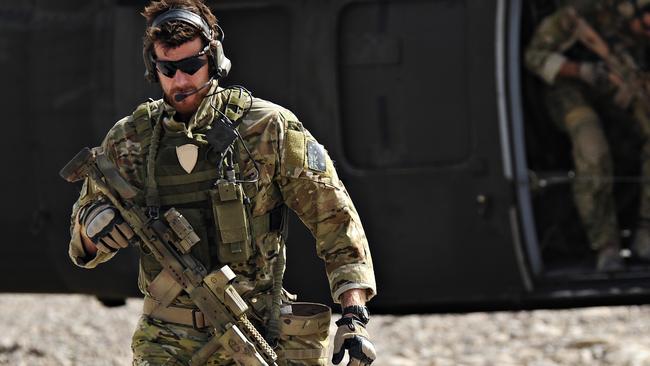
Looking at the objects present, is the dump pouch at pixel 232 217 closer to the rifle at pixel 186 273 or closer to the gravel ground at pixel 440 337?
the rifle at pixel 186 273

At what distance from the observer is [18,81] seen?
6750mm

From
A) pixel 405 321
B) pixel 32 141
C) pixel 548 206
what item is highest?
pixel 32 141

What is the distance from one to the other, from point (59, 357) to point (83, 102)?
2.32 meters

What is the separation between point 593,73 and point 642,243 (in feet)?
2.51

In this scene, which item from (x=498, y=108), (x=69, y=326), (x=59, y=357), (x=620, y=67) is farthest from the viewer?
(x=69, y=326)

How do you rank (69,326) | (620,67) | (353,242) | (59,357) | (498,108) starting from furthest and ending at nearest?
(69,326) → (59,357) → (620,67) → (498,108) → (353,242)

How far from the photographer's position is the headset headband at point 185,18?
14.5 ft

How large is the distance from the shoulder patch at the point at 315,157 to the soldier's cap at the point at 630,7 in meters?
2.77

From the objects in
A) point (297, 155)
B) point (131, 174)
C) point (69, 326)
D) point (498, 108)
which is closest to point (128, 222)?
point (131, 174)

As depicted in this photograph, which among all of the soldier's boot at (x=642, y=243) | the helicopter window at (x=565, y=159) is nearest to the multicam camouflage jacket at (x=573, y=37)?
the helicopter window at (x=565, y=159)

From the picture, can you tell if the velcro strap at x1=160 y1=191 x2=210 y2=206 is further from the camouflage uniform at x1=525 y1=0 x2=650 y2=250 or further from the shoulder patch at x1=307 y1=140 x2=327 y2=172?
the camouflage uniform at x1=525 y1=0 x2=650 y2=250

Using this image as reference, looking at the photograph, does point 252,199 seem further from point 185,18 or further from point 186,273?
point 185,18

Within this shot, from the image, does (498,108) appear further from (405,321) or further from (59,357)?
(405,321)

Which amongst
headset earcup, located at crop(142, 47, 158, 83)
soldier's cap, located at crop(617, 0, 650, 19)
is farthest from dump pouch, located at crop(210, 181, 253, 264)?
soldier's cap, located at crop(617, 0, 650, 19)
